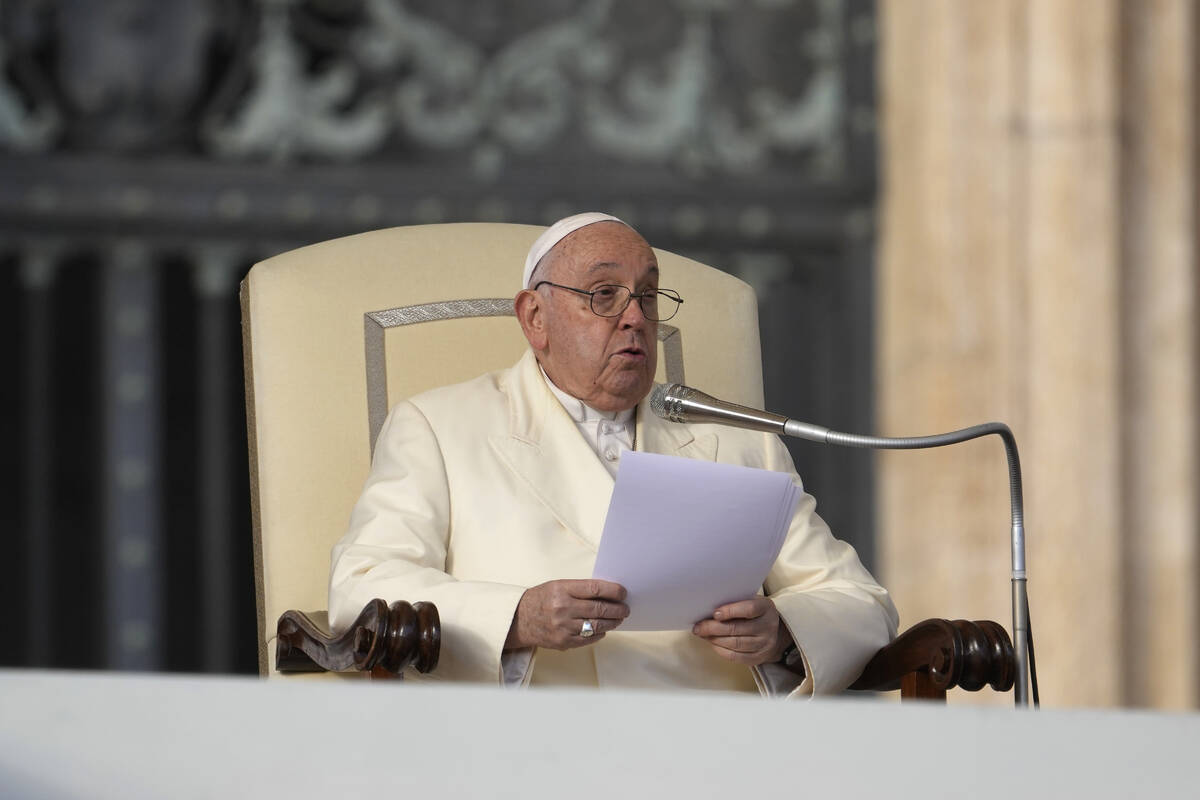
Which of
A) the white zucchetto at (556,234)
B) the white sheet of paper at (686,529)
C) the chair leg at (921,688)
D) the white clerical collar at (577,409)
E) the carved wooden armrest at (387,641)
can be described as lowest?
the chair leg at (921,688)

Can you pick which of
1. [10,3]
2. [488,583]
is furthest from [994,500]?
[10,3]

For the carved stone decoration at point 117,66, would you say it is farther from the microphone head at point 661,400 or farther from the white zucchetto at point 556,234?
the microphone head at point 661,400

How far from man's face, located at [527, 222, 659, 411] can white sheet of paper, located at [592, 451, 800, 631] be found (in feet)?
1.52

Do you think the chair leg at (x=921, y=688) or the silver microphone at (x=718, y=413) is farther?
the chair leg at (x=921, y=688)

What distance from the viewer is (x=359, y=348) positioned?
251 centimetres

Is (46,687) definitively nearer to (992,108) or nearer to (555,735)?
(555,735)

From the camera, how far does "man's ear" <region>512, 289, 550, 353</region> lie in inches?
93.8

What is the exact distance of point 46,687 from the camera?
2.65 feet

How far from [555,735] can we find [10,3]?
4064 mm

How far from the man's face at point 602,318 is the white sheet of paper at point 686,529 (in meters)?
0.46

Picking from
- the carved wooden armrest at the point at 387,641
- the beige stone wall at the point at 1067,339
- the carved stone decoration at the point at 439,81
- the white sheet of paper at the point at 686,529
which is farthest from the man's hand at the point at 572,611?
the carved stone decoration at the point at 439,81

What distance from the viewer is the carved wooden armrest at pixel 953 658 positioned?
1918 mm

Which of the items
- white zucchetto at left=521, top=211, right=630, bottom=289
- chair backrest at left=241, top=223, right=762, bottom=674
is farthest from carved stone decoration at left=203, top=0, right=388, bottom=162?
white zucchetto at left=521, top=211, right=630, bottom=289

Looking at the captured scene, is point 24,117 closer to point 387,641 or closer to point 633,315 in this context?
point 633,315
